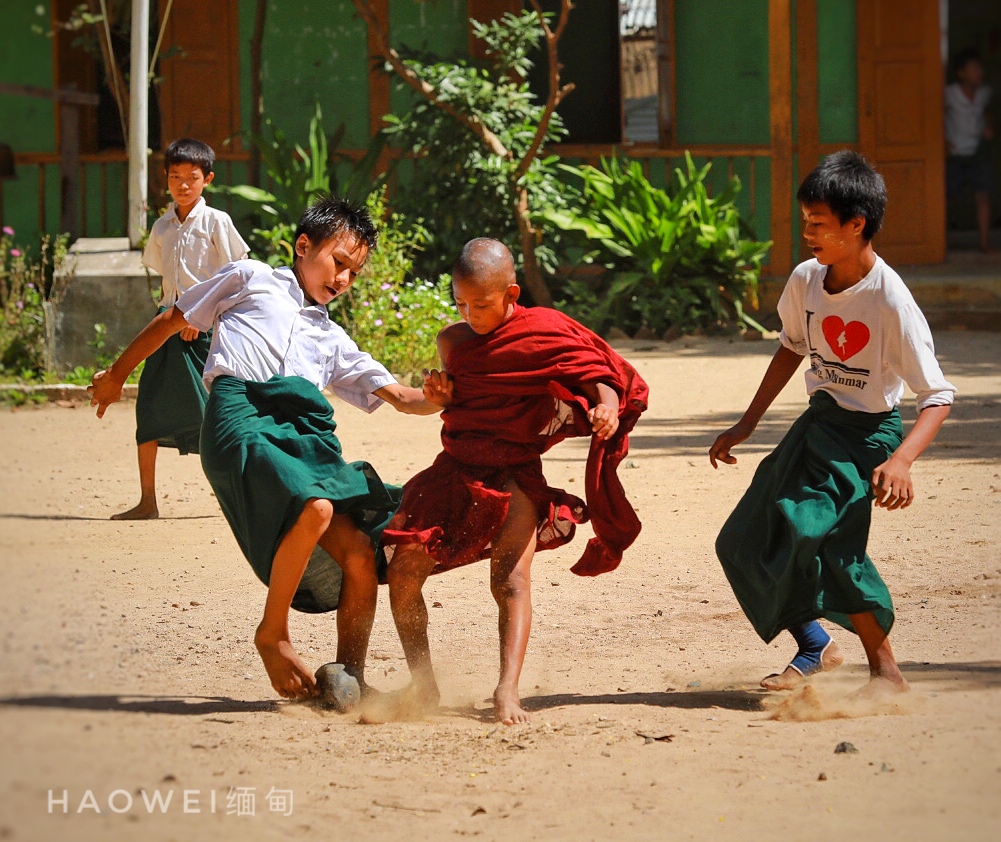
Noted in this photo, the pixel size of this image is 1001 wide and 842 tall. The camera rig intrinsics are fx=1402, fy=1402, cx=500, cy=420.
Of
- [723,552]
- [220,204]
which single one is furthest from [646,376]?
[723,552]

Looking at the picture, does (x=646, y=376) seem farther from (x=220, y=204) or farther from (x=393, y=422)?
(x=220, y=204)

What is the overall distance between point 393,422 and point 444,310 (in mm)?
1981

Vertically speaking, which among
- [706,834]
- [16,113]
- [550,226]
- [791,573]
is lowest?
[706,834]

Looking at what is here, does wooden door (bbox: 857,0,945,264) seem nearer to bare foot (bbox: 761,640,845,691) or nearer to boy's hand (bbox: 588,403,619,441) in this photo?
bare foot (bbox: 761,640,845,691)

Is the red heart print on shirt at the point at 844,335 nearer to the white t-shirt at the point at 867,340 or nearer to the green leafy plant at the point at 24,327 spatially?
the white t-shirt at the point at 867,340

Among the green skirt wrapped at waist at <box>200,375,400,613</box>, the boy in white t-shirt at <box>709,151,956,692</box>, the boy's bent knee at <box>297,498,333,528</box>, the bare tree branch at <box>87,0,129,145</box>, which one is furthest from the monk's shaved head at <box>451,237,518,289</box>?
the bare tree branch at <box>87,0,129,145</box>

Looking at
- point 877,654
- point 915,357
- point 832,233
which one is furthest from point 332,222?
point 877,654

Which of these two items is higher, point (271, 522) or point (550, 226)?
point (550, 226)

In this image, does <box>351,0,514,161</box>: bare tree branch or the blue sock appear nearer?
the blue sock

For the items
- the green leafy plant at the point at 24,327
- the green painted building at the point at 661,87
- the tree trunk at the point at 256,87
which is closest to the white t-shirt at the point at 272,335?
the green leafy plant at the point at 24,327

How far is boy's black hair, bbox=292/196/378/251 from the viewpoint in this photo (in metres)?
3.97

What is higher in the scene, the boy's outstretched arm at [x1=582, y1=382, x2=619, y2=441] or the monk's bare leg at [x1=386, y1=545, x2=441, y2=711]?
the boy's outstretched arm at [x1=582, y1=382, x2=619, y2=441]

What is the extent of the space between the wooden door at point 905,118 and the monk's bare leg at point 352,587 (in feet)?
33.6

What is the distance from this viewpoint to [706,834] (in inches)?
112
